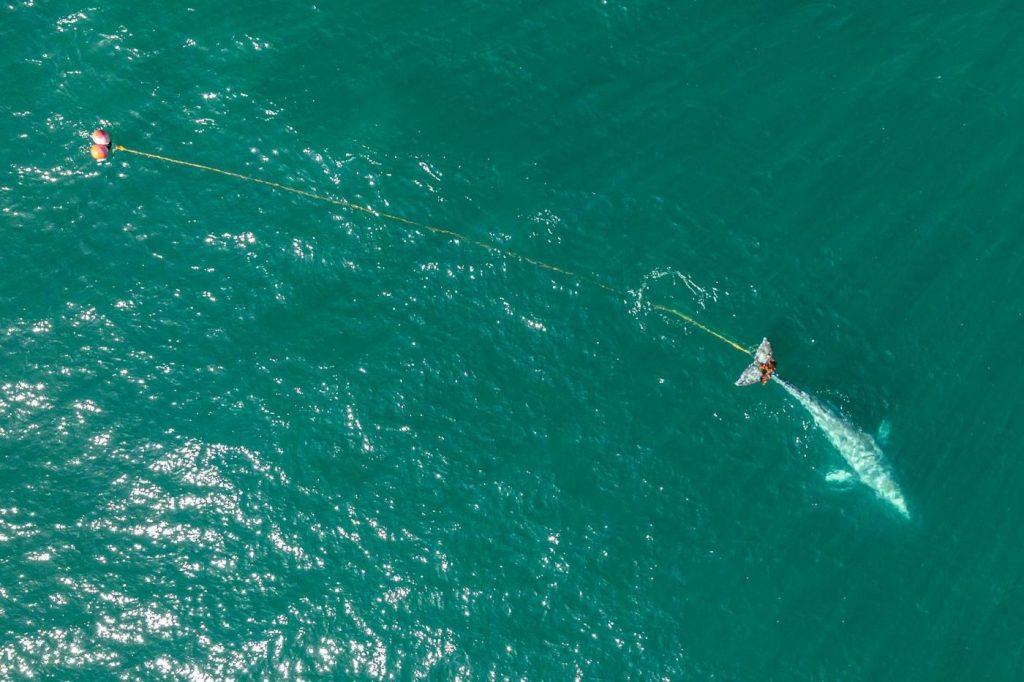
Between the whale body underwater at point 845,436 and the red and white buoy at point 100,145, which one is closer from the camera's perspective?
the whale body underwater at point 845,436

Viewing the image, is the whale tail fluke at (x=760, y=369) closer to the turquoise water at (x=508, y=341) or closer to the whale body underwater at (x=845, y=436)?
the whale body underwater at (x=845, y=436)

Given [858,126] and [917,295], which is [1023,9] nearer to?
[858,126]

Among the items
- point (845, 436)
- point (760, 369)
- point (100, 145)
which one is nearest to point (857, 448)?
point (845, 436)

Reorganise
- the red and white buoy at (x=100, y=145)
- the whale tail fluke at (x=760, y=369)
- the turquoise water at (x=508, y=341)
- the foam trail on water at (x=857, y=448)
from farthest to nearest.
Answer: the red and white buoy at (x=100, y=145) < the whale tail fluke at (x=760, y=369) < the foam trail on water at (x=857, y=448) < the turquoise water at (x=508, y=341)

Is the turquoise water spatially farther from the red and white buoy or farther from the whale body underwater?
the red and white buoy

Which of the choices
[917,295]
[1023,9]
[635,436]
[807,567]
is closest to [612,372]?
[635,436]

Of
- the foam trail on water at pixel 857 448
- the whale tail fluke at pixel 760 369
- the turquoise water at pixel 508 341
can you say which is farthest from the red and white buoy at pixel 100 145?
the foam trail on water at pixel 857 448
